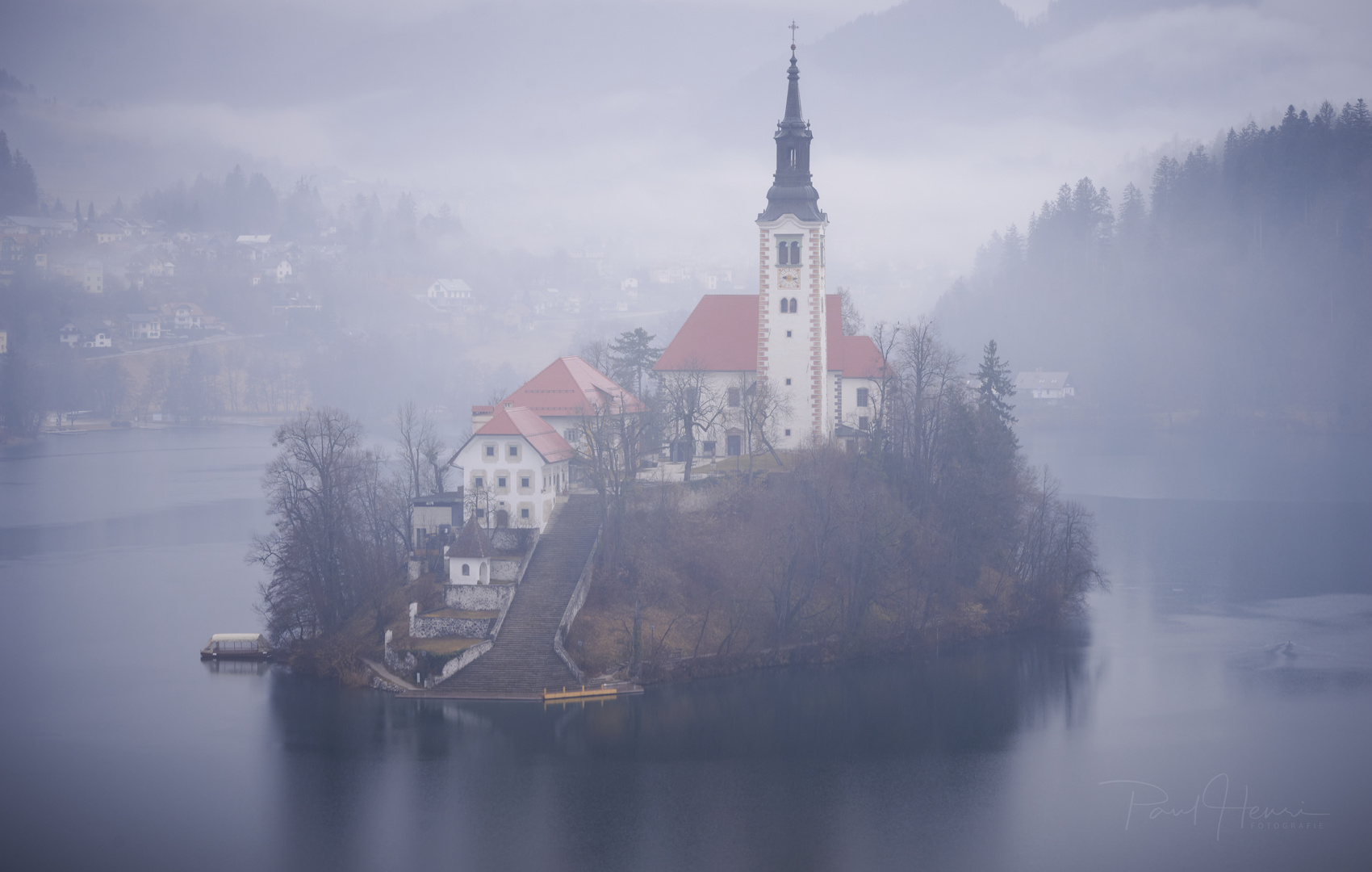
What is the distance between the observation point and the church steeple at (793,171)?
49156 mm

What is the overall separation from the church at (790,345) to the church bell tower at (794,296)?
0.04 metres

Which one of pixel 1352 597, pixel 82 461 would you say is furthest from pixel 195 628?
pixel 82 461

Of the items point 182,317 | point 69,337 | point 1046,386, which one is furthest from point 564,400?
point 182,317

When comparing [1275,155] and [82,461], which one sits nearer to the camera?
[82,461]

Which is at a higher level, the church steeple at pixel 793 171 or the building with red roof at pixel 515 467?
the church steeple at pixel 793 171

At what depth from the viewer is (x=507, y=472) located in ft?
140

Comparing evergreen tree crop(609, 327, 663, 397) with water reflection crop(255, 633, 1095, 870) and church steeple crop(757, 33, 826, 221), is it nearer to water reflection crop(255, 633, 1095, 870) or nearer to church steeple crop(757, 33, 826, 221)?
church steeple crop(757, 33, 826, 221)

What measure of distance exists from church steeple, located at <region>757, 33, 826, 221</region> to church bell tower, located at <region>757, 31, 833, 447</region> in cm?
4

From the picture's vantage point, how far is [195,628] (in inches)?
1752

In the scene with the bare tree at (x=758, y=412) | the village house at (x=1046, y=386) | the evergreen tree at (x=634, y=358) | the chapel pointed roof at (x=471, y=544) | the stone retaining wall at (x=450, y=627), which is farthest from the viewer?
the village house at (x=1046, y=386)

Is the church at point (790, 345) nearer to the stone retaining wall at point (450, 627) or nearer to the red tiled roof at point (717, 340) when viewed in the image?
the red tiled roof at point (717, 340)

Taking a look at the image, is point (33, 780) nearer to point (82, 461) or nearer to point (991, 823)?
point (991, 823)

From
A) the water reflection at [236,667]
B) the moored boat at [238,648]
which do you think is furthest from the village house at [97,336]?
the water reflection at [236,667]

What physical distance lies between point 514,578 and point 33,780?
50.9ft
